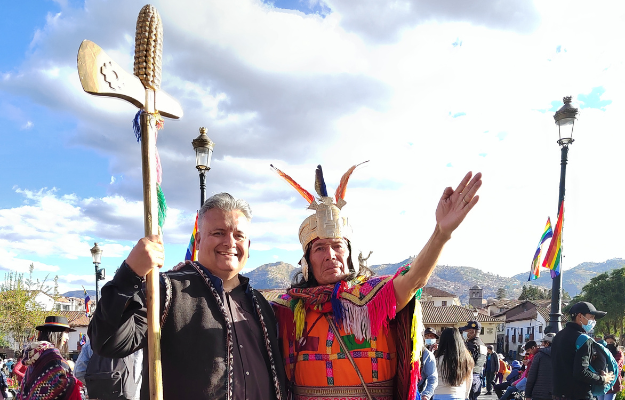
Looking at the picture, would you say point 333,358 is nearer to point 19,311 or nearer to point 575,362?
point 575,362

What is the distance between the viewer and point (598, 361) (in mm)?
6297

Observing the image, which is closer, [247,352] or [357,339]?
[247,352]

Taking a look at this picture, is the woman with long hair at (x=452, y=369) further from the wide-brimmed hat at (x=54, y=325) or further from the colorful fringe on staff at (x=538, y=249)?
the wide-brimmed hat at (x=54, y=325)

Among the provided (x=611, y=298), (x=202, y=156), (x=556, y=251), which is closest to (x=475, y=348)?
(x=556, y=251)

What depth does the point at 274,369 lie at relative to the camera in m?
2.92

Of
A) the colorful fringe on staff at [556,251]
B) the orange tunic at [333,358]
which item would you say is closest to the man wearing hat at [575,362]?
the colorful fringe on staff at [556,251]

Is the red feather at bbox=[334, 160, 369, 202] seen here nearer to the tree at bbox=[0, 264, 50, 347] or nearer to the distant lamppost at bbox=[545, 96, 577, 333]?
the distant lamppost at bbox=[545, 96, 577, 333]

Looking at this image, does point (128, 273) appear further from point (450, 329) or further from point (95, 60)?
point (450, 329)

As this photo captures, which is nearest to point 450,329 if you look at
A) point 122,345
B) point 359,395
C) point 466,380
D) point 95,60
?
point 466,380

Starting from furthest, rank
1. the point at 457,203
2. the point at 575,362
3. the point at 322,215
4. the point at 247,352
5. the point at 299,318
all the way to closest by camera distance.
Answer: the point at 575,362 → the point at 322,215 → the point at 299,318 → the point at 247,352 → the point at 457,203

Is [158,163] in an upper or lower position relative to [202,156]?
lower

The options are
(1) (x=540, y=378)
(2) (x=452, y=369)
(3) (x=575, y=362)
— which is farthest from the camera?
(1) (x=540, y=378)

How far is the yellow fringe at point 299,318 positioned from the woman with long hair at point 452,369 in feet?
11.1

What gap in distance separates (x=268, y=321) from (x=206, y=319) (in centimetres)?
52
